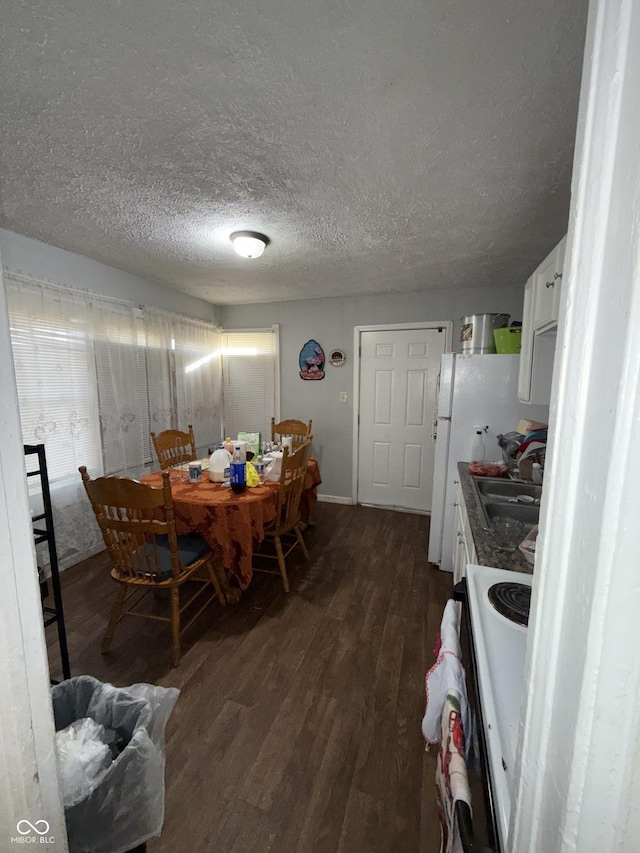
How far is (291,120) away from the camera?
120 centimetres

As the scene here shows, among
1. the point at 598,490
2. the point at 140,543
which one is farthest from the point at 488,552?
the point at 140,543

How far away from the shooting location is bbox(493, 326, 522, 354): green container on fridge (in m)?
2.32

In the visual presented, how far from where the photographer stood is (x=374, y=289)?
3.37 m

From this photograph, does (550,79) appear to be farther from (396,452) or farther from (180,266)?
(396,452)

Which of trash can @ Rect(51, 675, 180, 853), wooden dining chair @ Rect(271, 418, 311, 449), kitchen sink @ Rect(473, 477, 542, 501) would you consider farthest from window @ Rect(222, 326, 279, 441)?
trash can @ Rect(51, 675, 180, 853)

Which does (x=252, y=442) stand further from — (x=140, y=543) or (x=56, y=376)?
(x=56, y=376)

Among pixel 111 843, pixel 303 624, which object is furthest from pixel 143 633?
pixel 111 843

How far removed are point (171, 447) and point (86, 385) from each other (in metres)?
0.79

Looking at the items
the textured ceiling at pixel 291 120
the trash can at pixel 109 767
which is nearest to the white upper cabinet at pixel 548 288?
the textured ceiling at pixel 291 120

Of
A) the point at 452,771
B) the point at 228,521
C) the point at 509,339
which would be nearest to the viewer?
the point at 452,771

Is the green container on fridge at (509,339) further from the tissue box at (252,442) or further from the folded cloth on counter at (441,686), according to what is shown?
the folded cloth on counter at (441,686)

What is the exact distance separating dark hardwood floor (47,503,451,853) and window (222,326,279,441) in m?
2.02

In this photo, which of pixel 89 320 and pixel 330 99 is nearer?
pixel 330 99

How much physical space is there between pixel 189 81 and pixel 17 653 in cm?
146
